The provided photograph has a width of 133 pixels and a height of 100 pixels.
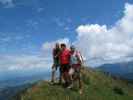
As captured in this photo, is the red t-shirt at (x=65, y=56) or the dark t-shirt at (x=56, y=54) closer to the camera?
the red t-shirt at (x=65, y=56)

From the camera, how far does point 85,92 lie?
22875mm

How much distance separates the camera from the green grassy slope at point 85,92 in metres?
21.3

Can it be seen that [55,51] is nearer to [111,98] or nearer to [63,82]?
[63,82]

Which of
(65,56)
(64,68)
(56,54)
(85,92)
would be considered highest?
(56,54)

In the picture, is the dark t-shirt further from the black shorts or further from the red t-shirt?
the black shorts

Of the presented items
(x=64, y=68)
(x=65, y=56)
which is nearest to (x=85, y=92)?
(x=64, y=68)

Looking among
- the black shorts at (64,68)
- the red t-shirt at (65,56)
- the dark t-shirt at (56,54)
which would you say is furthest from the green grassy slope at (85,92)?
the red t-shirt at (65,56)

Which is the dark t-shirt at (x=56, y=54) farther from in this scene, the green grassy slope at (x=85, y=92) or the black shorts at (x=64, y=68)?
the green grassy slope at (x=85, y=92)

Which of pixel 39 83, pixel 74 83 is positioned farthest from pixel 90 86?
pixel 39 83

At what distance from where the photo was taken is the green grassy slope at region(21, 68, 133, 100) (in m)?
21.3

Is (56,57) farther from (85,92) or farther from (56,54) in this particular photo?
(85,92)

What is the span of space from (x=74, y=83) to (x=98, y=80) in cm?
552

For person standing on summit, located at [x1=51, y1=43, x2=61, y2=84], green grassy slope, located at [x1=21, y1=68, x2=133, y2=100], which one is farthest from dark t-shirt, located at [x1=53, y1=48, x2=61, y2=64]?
green grassy slope, located at [x1=21, y1=68, x2=133, y2=100]

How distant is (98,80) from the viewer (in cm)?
2769
